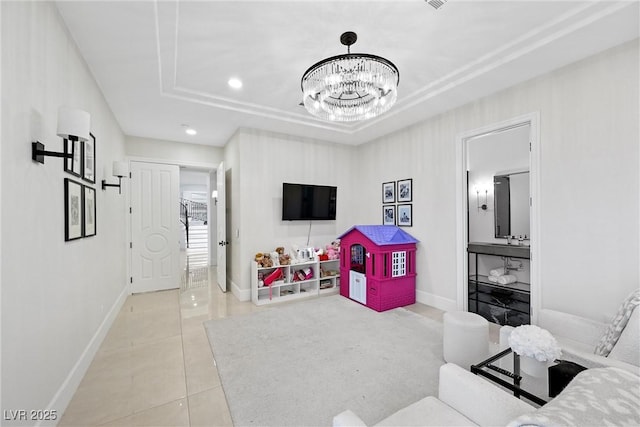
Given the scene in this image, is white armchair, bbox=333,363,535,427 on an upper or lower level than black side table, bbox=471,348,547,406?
upper

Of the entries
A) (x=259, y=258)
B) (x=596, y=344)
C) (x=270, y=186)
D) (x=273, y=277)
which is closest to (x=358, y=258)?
(x=273, y=277)

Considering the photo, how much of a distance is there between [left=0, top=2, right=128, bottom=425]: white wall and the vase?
267 cm

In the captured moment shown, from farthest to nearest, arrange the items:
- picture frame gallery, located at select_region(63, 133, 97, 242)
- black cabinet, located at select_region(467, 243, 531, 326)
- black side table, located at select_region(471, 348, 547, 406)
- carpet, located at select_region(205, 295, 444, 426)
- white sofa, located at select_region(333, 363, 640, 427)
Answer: black cabinet, located at select_region(467, 243, 531, 326) < picture frame gallery, located at select_region(63, 133, 97, 242) < carpet, located at select_region(205, 295, 444, 426) < black side table, located at select_region(471, 348, 547, 406) < white sofa, located at select_region(333, 363, 640, 427)

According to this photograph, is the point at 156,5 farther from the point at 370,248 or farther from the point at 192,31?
the point at 370,248

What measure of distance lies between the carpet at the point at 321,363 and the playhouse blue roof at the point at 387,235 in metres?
0.93

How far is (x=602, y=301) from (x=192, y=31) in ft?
13.3

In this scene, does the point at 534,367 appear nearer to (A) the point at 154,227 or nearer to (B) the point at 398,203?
(B) the point at 398,203

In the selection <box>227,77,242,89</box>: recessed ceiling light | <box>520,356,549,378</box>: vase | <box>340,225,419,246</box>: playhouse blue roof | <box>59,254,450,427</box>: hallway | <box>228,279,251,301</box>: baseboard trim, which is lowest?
<box>59,254,450,427</box>: hallway

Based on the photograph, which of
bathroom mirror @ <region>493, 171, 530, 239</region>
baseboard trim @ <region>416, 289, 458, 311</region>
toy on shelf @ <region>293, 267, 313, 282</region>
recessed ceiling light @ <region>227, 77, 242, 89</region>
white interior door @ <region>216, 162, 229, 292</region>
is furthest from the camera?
white interior door @ <region>216, 162, 229, 292</region>

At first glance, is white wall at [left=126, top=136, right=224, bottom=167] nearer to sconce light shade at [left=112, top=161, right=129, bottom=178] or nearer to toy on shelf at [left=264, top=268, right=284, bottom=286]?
sconce light shade at [left=112, top=161, right=129, bottom=178]

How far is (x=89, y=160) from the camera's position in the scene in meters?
2.53

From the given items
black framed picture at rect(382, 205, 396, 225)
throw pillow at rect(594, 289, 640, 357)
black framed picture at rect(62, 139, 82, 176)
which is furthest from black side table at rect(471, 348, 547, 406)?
black framed picture at rect(62, 139, 82, 176)

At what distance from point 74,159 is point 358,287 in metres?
3.52

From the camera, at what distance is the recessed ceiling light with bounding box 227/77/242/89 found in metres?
2.90
